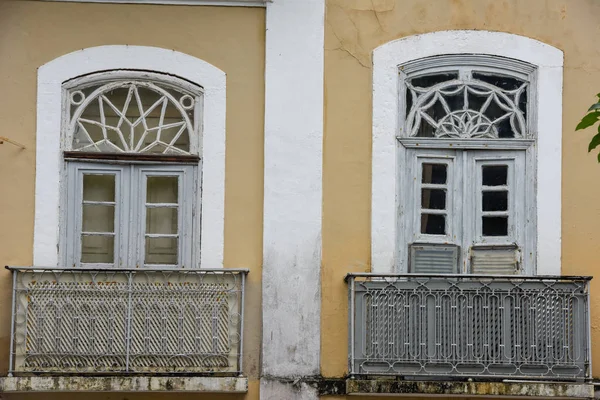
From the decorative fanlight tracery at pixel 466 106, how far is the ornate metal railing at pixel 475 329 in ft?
5.12

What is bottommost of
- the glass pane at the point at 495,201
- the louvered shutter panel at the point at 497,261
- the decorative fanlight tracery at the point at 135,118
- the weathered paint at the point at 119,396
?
the weathered paint at the point at 119,396

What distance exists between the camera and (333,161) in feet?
35.4

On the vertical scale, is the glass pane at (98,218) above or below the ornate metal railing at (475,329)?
above

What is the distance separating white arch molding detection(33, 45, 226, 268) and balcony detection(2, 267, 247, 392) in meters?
0.35

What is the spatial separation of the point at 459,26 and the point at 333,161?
6.07ft

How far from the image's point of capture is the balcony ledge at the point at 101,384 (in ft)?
33.3

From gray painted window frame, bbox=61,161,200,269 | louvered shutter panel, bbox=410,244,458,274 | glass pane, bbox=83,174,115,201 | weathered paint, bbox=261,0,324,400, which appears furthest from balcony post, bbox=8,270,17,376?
louvered shutter panel, bbox=410,244,458,274

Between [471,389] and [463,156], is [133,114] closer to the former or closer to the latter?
[463,156]

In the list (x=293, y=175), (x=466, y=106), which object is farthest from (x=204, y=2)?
(x=466, y=106)

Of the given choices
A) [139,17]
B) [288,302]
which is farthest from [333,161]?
[139,17]

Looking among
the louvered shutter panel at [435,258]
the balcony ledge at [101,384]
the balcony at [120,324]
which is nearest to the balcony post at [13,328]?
the balcony at [120,324]

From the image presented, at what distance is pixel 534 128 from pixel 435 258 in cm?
162

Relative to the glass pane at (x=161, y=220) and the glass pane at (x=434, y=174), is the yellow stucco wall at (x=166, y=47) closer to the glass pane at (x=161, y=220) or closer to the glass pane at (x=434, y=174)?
the glass pane at (x=161, y=220)

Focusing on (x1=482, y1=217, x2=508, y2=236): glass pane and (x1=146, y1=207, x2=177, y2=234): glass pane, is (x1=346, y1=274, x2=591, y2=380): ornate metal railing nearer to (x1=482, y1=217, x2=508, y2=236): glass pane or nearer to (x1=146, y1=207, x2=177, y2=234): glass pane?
(x1=482, y1=217, x2=508, y2=236): glass pane
